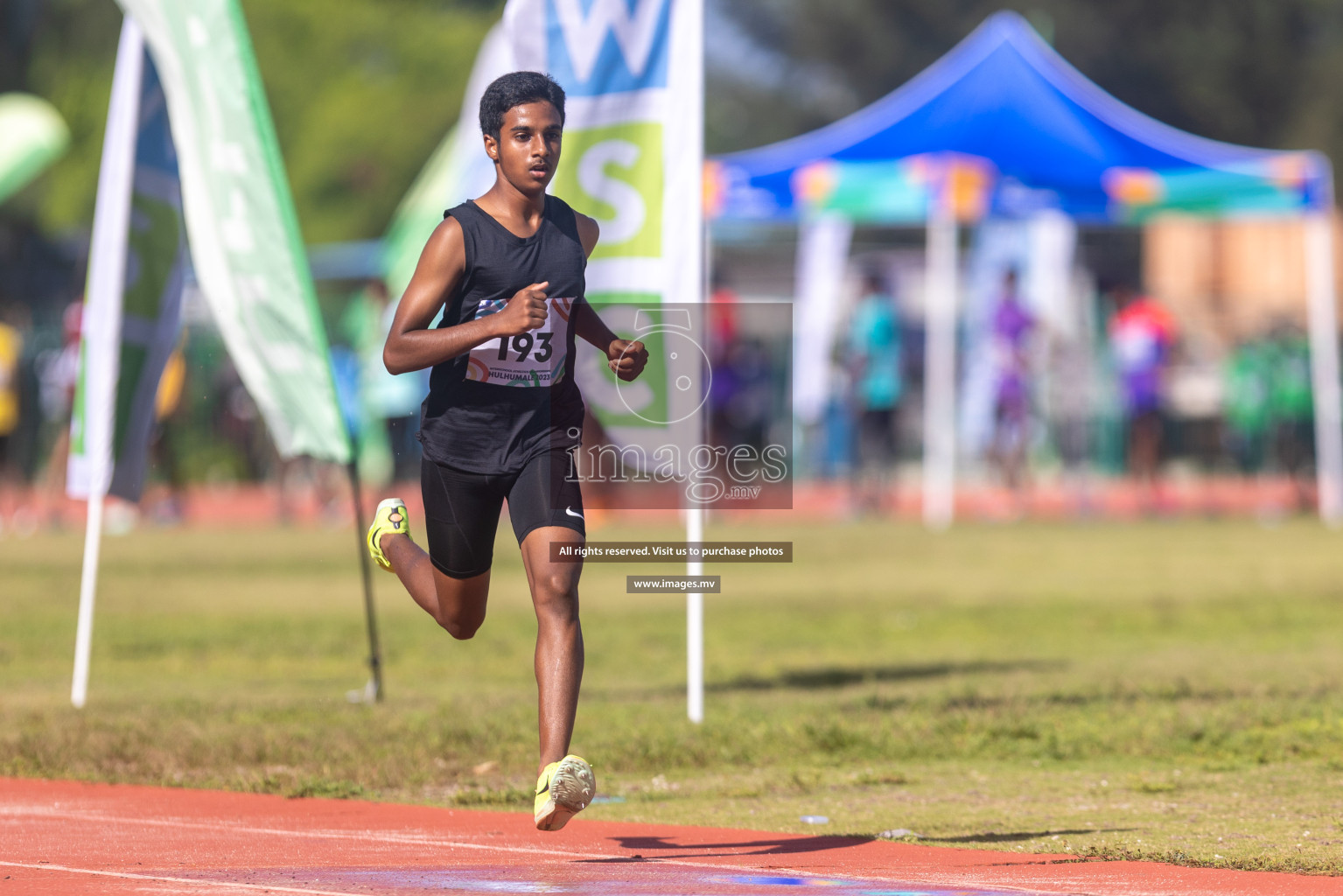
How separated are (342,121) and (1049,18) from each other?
19.6 meters

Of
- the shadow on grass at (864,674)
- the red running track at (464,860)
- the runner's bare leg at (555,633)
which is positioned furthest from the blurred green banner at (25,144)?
the runner's bare leg at (555,633)

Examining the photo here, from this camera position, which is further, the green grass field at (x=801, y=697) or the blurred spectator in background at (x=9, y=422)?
the blurred spectator in background at (x=9, y=422)

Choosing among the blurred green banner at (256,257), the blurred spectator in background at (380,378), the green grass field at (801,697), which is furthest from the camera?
the blurred spectator in background at (380,378)

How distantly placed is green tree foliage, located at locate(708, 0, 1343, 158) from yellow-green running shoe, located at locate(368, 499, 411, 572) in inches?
1773

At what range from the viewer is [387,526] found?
274 inches

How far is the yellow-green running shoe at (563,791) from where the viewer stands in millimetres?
5695

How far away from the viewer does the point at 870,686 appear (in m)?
10.6

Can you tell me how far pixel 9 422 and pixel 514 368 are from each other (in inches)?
714

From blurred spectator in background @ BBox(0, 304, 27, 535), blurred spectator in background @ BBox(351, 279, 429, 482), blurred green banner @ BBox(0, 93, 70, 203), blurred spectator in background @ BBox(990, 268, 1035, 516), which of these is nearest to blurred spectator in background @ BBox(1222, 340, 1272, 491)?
blurred spectator in background @ BBox(990, 268, 1035, 516)

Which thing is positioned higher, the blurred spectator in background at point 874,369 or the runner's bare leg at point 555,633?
the blurred spectator in background at point 874,369

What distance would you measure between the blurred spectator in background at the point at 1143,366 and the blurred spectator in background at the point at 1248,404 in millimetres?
3694

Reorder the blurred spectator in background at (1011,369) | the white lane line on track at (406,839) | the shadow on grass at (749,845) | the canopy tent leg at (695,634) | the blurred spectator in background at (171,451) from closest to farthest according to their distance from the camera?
the white lane line on track at (406,839)
the shadow on grass at (749,845)
the canopy tent leg at (695,634)
the blurred spectator in background at (171,451)
the blurred spectator in background at (1011,369)

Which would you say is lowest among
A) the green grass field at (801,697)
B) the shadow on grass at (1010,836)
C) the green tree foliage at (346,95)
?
the shadow on grass at (1010,836)

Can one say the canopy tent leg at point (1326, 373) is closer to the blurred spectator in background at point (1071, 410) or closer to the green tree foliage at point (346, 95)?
the blurred spectator in background at point (1071, 410)
